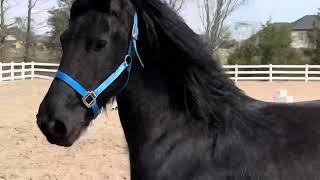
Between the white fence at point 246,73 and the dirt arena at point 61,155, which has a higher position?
the white fence at point 246,73

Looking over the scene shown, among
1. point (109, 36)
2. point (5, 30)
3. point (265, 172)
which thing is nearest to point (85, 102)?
point (109, 36)

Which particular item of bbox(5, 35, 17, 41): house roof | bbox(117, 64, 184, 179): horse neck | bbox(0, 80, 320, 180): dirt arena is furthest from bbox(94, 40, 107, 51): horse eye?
bbox(5, 35, 17, 41): house roof

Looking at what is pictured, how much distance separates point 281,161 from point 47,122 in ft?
4.20

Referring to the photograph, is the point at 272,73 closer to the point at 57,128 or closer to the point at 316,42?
the point at 316,42

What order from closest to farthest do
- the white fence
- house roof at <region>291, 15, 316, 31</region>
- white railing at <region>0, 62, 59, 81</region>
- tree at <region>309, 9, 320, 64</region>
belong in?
white railing at <region>0, 62, 59, 81</region>, the white fence, tree at <region>309, 9, 320, 64</region>, house roof at <region>291, 15, 316, 31</region>

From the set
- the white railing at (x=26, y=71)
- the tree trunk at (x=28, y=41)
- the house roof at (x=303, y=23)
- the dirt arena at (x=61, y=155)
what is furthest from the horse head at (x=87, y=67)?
the house roof at (x=303, y=23)

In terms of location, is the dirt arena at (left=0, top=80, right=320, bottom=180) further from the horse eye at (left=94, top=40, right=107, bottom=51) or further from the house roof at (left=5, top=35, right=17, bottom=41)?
the house roof at (left=5, top=35, right=17, bottom=41)

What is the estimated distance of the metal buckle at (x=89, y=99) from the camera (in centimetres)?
252

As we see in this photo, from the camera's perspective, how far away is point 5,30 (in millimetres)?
40688

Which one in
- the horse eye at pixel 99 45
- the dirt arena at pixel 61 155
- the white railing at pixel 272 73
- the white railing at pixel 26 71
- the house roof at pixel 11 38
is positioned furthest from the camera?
the house roof at pixel 11 38

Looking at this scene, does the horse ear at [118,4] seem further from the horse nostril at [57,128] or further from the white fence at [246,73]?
the white fence at [246,73]

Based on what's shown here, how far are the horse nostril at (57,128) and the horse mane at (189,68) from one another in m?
0.72

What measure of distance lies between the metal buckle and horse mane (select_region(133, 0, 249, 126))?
19.8 inches

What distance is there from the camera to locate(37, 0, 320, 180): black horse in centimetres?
255
